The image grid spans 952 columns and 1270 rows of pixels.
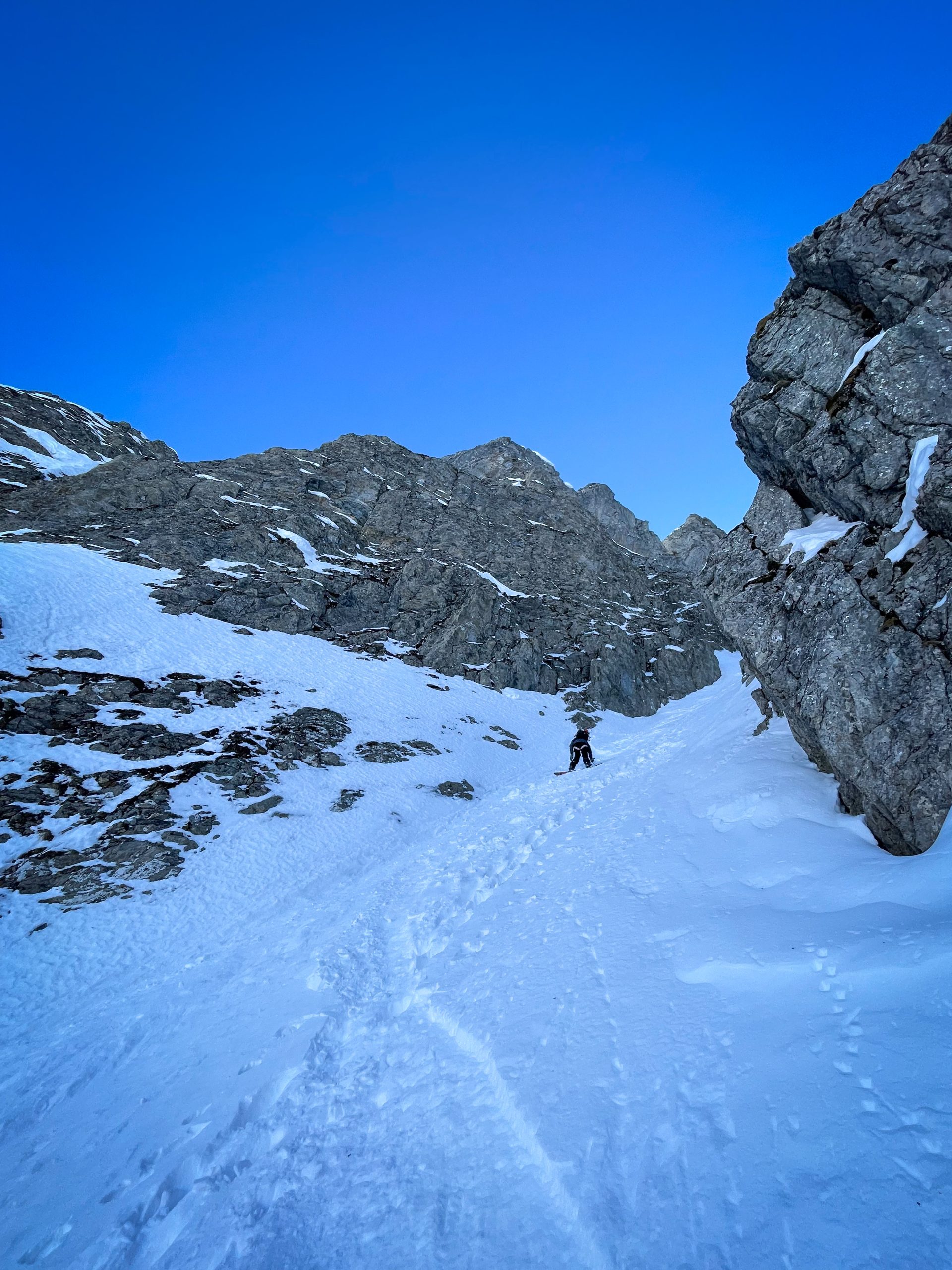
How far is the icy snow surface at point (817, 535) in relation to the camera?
37.0 feet

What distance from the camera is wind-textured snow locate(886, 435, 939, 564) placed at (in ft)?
30.9

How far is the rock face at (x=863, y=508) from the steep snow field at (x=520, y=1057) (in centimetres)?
139

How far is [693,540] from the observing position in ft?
401

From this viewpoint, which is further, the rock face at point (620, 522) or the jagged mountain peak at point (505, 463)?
the rock face at point (620, 522)

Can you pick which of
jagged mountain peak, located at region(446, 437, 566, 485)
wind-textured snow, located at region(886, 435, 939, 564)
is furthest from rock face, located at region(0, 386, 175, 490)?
wind-textured snow, located at region(886, 435, 939, 564)

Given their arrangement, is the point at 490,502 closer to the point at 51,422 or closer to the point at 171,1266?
the point at 51,422

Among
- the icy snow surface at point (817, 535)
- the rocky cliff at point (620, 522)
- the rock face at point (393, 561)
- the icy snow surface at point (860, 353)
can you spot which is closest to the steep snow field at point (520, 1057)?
the icy snow surface at point (817, 535)

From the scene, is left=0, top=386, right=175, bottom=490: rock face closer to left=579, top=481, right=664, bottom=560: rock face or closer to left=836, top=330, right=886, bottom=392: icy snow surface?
left=836, top=330, right=886, bottom=392: icy snow surface

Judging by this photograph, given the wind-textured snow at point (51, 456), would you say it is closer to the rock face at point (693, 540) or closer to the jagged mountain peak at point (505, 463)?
the jagged mountain peak at point (505, 463)

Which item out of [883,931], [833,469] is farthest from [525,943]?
[833,469]

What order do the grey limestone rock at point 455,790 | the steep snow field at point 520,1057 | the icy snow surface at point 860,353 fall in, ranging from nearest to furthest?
the steep snow field at point 520,1057 < the icy snow surface at point 860,353 < the grey limestone rock at point 455,790

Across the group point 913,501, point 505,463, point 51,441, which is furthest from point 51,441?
point 913,501

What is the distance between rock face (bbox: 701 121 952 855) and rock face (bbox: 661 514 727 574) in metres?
104

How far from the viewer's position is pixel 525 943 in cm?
834
